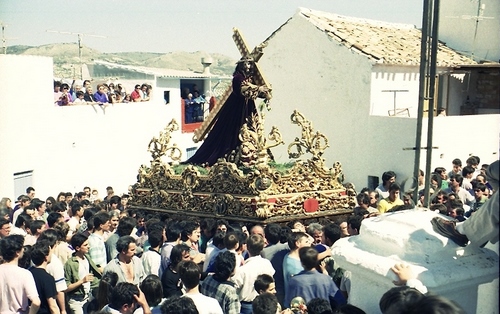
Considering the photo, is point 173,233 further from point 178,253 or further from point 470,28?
point 470,28

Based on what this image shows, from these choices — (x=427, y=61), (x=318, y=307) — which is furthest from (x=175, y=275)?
(x=427, y=61)

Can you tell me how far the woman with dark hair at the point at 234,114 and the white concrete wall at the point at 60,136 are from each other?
5278 mm

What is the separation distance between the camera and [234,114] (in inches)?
452

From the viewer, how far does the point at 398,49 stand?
63.1 ft

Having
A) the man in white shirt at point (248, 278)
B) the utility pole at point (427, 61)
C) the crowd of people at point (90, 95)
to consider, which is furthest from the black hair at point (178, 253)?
the crowd of people at point (90, 95)

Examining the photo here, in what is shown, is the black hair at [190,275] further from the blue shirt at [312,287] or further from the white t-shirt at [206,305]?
the blue shirt at [312,287]

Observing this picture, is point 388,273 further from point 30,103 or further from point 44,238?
point 30,103

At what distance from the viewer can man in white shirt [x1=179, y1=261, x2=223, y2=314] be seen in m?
4.91

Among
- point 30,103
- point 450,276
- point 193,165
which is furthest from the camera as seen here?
point 30,103

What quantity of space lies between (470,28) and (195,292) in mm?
17091

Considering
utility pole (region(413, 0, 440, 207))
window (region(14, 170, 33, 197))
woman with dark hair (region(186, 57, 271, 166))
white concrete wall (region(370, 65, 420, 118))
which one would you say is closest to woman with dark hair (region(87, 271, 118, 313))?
utility pole (region(413, 0, 440, 207))

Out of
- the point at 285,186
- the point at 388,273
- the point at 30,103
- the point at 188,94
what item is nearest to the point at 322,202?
the point at 285,186

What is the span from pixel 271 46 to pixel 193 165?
933 cm

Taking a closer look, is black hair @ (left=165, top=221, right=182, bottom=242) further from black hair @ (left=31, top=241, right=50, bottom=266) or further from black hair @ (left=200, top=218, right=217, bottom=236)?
black hair @ (left=31, top=241, right=50, bottom=266)
